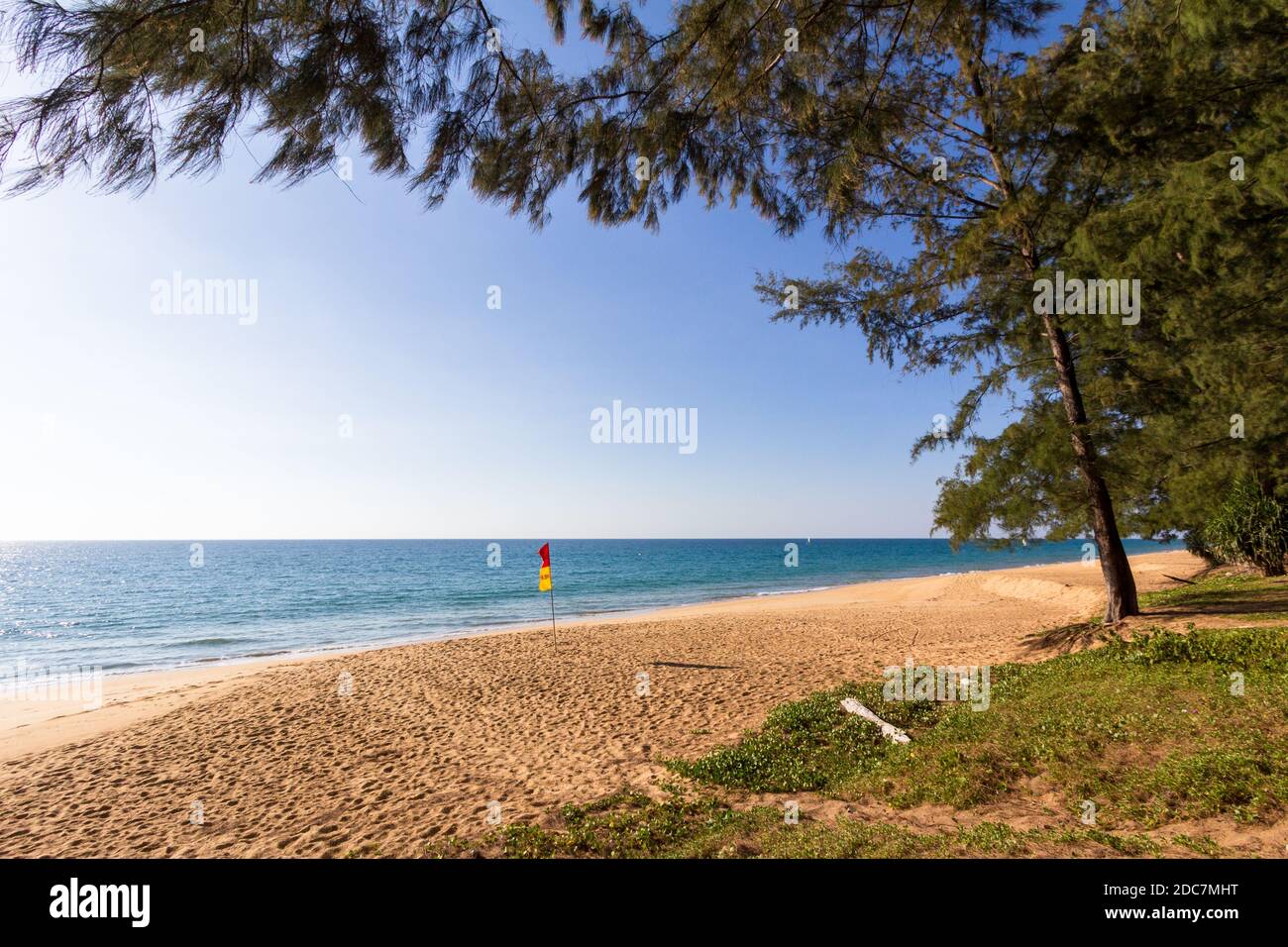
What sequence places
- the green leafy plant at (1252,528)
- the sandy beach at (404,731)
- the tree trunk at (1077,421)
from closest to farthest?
the sandy beach at (404,731) < the tree trunk at (1077,421) < the green leafy plant at (1252,528)

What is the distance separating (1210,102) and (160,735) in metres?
19.6

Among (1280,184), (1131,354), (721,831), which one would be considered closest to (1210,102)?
(1280,184)

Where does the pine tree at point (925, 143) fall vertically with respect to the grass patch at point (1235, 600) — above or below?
above

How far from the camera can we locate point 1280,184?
5.50 meters

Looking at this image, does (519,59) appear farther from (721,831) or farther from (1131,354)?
(1131,354)

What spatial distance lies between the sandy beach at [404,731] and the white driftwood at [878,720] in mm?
1507

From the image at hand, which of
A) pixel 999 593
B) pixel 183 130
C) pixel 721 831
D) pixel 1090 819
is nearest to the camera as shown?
pixel 183 130

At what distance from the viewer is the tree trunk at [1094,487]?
970 cm

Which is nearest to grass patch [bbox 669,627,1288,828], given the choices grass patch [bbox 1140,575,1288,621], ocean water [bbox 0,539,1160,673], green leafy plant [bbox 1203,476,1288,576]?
grass patch [bbox 1140,575,1288,621]

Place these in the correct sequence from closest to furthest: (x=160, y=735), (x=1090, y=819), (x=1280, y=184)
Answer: (x=1090, y=819) → (x=1280, y=184) → (x=160, y=735)

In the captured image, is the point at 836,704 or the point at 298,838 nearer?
the point at 298,838

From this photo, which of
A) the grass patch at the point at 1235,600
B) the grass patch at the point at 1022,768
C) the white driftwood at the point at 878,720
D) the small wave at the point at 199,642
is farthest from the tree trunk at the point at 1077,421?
the small wave at the point at 199,642

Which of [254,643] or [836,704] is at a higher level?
[836,704]

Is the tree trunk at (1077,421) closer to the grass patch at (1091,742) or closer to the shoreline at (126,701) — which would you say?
the grass patch at (1091,742)
